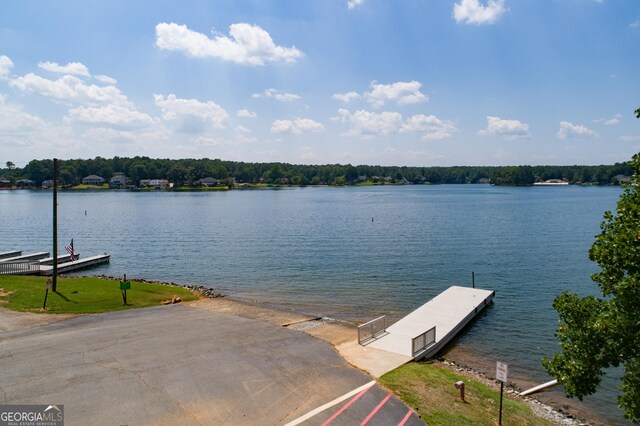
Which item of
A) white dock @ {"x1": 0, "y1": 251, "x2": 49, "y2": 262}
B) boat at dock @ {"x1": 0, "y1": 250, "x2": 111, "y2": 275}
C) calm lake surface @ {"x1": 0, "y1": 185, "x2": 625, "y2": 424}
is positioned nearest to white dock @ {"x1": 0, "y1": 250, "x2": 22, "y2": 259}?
boat at dock @ {"x1": 0, "y1": 250, "x2": 111, "y2": 275}

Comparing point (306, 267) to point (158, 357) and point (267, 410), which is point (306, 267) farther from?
point (267, 410)

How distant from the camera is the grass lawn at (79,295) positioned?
27750 millimetres

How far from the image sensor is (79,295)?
103 ft

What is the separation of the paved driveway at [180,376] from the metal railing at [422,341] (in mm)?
4238

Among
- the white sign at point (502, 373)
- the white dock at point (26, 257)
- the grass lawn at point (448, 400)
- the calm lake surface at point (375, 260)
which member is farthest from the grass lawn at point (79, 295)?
the white sign at point (502, 373)

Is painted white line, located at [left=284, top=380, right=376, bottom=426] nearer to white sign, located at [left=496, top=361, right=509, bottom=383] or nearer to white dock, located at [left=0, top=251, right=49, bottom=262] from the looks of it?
white sign, located at [left=496, top=361, right=509, bottom=383]

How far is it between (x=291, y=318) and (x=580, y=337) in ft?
64.3

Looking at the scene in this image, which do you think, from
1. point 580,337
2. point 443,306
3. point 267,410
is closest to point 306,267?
point 443,306

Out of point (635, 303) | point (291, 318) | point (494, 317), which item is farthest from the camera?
point (494, 317)

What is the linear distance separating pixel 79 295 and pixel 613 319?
3279cm

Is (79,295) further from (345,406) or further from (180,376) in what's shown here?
(345,406)

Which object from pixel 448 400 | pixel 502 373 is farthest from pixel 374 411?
pixel 502 373

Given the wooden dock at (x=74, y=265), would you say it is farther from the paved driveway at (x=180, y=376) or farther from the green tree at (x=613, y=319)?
the green tree at (x=613, y=319)

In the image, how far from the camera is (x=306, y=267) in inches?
2028
